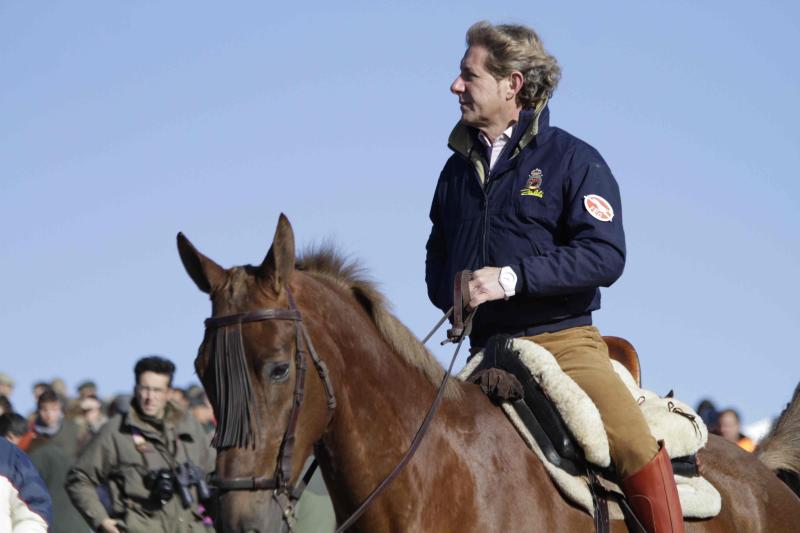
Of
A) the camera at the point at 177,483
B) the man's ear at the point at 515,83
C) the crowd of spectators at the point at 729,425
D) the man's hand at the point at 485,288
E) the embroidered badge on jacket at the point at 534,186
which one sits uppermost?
the man's ear at the point at 515,83

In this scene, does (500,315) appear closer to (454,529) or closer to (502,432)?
(502,432)

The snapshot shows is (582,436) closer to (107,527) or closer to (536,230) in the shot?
(536,230)

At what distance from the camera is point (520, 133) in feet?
20.1

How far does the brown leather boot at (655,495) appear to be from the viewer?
18.8 ft

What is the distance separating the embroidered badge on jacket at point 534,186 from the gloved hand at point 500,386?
0.80 metres

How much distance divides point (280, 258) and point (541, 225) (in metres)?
1.48

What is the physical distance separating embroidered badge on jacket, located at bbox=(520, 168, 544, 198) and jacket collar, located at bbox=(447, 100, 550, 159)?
0.17 metres

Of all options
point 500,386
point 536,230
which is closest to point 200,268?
point 500,386

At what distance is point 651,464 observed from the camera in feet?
18.7

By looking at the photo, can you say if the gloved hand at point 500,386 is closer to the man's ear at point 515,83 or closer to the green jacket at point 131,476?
the man's ear at point 515,83

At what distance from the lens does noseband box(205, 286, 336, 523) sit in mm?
4676

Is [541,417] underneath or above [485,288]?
underneath

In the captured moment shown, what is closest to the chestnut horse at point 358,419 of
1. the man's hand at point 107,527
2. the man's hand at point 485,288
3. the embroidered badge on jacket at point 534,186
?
the man's hand at point 485,288

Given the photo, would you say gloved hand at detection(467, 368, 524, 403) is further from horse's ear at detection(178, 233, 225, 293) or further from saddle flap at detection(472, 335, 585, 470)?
horse's ear at detection(178, 233, 225, 293)
